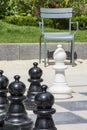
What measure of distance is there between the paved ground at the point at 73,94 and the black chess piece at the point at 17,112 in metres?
0.57

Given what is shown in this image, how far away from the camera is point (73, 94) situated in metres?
7.25

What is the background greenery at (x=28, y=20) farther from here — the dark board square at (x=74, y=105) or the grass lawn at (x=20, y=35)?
the dark board square at (x=74, y=105)

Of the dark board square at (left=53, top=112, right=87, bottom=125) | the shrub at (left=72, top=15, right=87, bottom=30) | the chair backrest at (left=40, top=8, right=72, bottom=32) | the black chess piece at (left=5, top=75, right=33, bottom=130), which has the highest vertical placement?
the black chess piece at (left=5, top=75, right=33, bottom=130)

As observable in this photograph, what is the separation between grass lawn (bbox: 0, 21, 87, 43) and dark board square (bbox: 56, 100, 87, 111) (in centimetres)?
486

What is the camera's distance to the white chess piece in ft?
22.6

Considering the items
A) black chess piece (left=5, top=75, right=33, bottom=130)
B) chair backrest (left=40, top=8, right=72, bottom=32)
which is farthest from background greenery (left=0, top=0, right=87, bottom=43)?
black chess piece (left=5, top=75, right=33, bottom=130)

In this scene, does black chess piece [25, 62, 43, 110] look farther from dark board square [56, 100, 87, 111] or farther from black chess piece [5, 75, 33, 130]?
black chess piece [5, 75, 33, 130]

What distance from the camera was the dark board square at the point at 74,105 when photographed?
6.21 metres

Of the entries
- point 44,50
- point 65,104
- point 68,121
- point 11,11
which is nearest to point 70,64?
point 44,50

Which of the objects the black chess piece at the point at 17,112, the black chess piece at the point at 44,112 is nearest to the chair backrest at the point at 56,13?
the black chess piece at the point at 17,112

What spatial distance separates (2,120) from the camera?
4.54m

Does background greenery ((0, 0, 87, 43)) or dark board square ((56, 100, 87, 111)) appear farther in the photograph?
background greenery ((0, 0, 87, 43))

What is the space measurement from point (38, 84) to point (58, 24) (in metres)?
8.71

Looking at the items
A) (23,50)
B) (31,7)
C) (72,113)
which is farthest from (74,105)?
(31,7)
